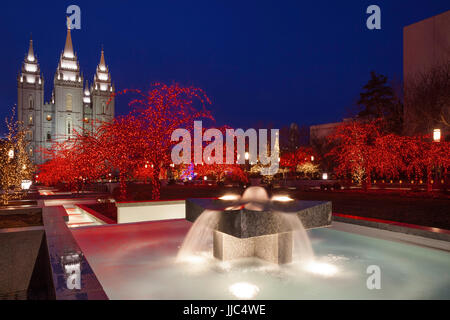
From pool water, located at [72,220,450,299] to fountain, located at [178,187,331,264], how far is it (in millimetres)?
233

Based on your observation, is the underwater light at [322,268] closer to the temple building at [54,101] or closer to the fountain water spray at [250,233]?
the fountain water spray at [250,233]

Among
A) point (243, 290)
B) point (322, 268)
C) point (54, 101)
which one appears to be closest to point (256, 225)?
point (243, 290)

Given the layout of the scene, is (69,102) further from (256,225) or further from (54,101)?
(256,225)

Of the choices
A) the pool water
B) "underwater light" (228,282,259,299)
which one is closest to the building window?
the pool water

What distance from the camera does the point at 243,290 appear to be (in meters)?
4.02

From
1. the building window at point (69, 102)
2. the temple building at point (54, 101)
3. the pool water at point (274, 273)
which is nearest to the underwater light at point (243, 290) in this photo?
the pool water at point (274, 273)

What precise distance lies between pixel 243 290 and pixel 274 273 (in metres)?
0.90

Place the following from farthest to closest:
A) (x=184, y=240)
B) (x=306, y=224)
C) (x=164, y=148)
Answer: (x=164, y=148)
(x=184, y=240)
(x=306, y=224)

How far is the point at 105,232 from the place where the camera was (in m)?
8.04

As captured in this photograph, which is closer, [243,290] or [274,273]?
[243,290]
